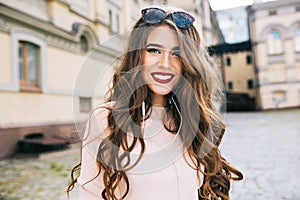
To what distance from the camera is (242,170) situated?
4129mm

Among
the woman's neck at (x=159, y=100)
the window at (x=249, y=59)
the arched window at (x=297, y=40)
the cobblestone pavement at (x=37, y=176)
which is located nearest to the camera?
the woman's neck at (x=159, y=100)

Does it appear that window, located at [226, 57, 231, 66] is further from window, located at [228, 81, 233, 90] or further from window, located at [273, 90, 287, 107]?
window, located at [273, 90, 287, 107]

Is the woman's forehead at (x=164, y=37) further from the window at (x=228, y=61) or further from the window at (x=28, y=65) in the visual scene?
the window at (x=228, y=61)

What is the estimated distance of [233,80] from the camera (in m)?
20.2

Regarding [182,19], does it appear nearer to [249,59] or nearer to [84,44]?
[84,44]

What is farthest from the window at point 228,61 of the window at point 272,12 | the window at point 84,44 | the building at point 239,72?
the window at point 84,44

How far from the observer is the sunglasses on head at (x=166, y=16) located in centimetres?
85

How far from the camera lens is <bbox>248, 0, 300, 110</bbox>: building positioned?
15930mm

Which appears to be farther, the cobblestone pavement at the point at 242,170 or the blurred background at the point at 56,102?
the blurred background at the point at 56,102

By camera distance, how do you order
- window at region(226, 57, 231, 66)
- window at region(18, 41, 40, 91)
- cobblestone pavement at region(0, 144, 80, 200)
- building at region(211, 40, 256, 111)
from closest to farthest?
cobblestone pavement at region(0, 144, 80, 200) → window at region(18, 41, 40, 91) → building at region(211, 40, 256, 111) → window at region(226, 57, 231, 66)

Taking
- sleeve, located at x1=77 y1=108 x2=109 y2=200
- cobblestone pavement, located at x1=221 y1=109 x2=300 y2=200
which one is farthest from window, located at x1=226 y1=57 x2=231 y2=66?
sleeve, located at x1=77 y1=108 x2=109 y2=200

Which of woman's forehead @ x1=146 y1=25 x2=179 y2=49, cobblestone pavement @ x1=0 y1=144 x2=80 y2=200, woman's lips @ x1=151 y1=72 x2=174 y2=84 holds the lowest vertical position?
cobblestone pavement @ x1=0 y1=144 x2=80 y2=200

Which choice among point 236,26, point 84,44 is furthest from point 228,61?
point 84,44

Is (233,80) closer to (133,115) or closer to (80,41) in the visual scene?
(80,41)
